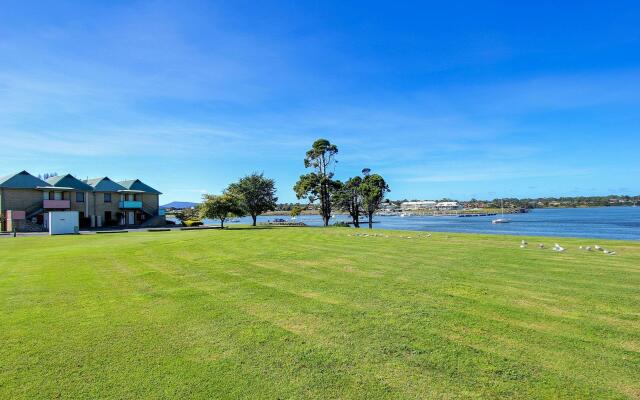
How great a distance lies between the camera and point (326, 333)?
5.60 meters

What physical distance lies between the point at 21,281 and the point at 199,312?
20.6 feet

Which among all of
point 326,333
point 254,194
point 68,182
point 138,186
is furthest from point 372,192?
point 326,333

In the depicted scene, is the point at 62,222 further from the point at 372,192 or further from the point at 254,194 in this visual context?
the point at 372,192

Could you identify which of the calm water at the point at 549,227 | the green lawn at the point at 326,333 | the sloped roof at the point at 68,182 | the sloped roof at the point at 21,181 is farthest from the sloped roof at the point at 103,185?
the green lawn at the point at 326,333

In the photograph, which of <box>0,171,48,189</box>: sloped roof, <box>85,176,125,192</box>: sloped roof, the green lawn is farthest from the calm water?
the green lawn

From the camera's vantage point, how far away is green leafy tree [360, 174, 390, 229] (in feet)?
200

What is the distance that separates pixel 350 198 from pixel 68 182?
136 feet

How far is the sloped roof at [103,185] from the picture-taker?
52.7 m

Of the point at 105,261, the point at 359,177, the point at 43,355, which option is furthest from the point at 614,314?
the point at 359,177

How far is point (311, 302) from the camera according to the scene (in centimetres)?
736

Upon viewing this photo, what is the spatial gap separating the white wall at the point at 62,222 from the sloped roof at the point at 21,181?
48.9ft

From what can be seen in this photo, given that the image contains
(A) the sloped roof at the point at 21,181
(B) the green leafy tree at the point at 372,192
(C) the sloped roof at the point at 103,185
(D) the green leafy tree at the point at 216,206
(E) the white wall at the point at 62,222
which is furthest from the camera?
(B) the green leafy tree at the point at 372,192

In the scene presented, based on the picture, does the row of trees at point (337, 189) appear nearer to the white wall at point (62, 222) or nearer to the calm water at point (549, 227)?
the calm water at point (549, 227)

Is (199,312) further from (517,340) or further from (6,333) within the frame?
(517,340)
